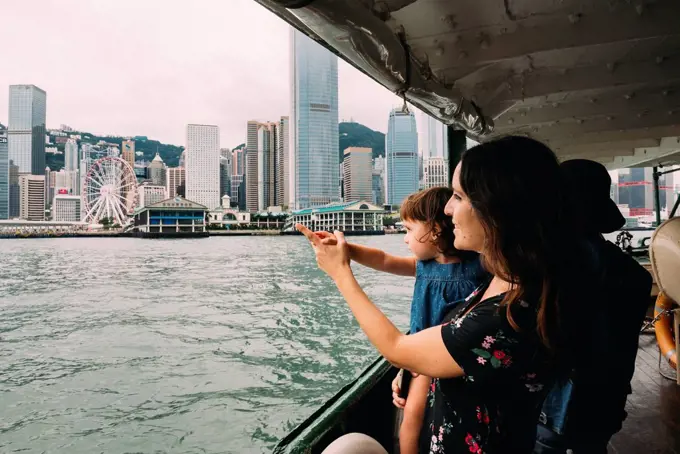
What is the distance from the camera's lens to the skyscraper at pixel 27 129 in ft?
157

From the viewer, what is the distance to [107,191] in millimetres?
49656

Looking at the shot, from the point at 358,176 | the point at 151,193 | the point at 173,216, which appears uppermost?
the point at 151,193

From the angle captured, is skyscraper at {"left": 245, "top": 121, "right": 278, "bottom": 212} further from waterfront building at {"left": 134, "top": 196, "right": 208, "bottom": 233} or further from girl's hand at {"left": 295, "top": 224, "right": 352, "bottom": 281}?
girl's hand at {"left": 295, "top": 224, "right": 352, "bottom": 281}

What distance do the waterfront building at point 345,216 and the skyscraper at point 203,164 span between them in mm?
22579

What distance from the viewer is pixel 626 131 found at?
4.00m

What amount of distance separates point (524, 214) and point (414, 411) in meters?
0.63

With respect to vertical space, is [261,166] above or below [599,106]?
above

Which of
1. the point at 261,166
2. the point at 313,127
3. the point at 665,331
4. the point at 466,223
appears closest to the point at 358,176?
the point at 313,127

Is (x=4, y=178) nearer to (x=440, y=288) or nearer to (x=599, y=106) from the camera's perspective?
(x=599, y=106)

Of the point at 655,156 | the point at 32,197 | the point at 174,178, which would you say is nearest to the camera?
the point at 655,156

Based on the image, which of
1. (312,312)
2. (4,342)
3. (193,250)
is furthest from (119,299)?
(193,250)

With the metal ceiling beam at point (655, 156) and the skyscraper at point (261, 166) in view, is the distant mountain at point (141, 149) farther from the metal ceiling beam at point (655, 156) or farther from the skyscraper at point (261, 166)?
the metal ceiling beam at point (655, 156)

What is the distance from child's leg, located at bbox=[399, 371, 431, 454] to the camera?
1021 mm

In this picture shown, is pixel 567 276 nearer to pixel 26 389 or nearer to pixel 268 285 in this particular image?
pixel 26 389
